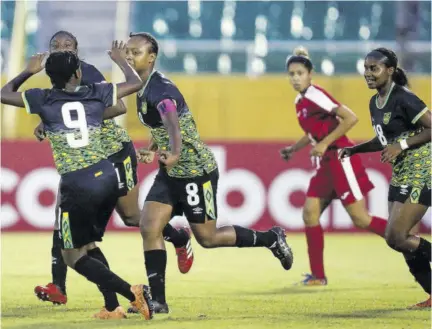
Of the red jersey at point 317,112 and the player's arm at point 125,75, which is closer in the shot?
the player's arm at point 125,75

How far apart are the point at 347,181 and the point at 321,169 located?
28cm

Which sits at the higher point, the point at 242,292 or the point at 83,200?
the point at 83,200

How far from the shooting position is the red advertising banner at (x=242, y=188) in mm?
15797

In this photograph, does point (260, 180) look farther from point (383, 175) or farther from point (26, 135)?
point (26, 135)

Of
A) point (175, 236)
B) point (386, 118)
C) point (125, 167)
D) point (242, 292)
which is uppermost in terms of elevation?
point (386, 118)

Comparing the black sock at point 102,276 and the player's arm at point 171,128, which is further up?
the player's arm at point 171,128

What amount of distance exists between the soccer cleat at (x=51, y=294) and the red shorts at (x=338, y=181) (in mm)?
2937

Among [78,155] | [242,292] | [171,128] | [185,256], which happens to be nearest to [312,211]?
[242,292]

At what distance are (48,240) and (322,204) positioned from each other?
5.63 meters

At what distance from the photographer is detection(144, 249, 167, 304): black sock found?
7660 millimetres

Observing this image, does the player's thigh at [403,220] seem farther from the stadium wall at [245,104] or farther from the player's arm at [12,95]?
the stadium wall at [245,104]

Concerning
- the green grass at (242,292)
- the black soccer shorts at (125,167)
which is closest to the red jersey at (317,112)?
the green grass at (242,292)

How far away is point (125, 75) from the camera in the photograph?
7324 millimetres

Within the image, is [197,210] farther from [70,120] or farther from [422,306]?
[422,306]
